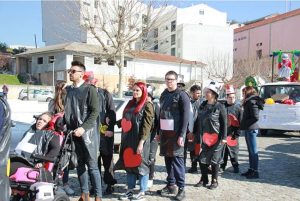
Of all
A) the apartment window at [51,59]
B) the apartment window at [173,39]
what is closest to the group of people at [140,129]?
the apartment window at [51,59]

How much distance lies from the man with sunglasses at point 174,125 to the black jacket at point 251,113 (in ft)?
6.18

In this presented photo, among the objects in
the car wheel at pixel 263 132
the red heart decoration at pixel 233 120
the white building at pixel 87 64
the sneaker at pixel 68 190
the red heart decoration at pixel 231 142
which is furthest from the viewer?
the white building at pixel 87 64

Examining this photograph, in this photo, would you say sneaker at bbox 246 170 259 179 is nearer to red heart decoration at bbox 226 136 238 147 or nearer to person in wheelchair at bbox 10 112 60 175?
red heart decoration at bbox 226 136 238 147

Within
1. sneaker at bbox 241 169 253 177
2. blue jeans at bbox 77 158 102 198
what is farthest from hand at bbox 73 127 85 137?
sneaker at bbox 241 169 253 177

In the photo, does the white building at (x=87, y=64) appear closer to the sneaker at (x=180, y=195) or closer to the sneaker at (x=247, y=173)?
the sneaker at (x=247, y=173)

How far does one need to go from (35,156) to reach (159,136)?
6.77 ft

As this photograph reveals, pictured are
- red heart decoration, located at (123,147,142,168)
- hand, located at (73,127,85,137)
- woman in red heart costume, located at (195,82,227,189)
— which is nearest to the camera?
hand, located at (73,127,85,137)

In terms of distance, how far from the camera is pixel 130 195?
19.1ft

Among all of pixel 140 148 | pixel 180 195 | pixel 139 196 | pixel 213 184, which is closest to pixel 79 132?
pixel 140 148

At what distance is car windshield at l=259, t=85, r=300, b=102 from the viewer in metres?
13.6

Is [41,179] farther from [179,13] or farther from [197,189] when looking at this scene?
[179,13]

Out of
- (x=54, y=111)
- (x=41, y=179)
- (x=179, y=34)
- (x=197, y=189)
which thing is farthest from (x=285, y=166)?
(x=179, y=34)

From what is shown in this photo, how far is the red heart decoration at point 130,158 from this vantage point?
5.68 metres

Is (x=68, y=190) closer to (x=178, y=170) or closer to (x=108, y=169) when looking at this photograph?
(x=108, y=169)
